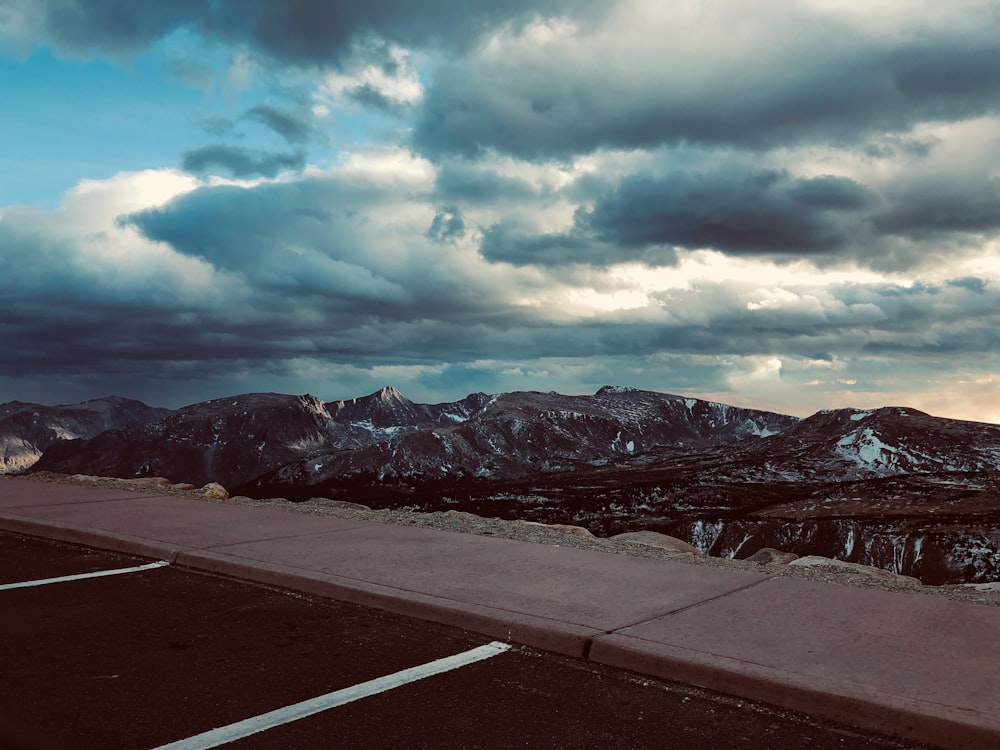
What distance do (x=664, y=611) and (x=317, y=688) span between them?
2.72 meters

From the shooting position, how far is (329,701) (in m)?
4.70

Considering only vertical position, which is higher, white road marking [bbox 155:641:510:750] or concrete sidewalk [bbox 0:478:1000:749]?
concrete sidewalk [bbox 0:478:1000:749]

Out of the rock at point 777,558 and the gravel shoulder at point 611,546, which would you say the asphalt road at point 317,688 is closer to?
the gravel shoulder at point 611,546

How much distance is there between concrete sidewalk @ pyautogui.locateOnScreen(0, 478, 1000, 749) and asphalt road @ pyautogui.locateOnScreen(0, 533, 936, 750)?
16 cm

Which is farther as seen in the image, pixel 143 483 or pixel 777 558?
pixel 143 483

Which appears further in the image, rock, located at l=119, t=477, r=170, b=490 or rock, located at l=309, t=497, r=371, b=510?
rock, located at l=119, t=477, r=170, b=490

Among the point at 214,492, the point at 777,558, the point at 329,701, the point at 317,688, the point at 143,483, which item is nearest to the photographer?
the point at 329,701

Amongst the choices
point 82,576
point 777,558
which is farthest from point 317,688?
point 777,558

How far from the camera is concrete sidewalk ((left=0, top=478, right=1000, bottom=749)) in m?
4.73

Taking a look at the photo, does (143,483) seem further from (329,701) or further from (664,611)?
(329,701)

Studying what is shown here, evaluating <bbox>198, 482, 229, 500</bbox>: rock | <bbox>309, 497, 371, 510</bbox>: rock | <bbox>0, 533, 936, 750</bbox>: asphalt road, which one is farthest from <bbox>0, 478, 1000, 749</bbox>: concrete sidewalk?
<bbox>198, 482, 229, 500</bbox>: rock

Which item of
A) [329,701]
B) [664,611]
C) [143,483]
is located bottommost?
[329,701]

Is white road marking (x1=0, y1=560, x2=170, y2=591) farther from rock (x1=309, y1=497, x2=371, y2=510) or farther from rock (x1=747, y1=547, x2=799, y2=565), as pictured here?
rock (x1=747, y1=547, x2=799, y2=565)

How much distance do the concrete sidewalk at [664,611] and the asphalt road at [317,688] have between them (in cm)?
16
